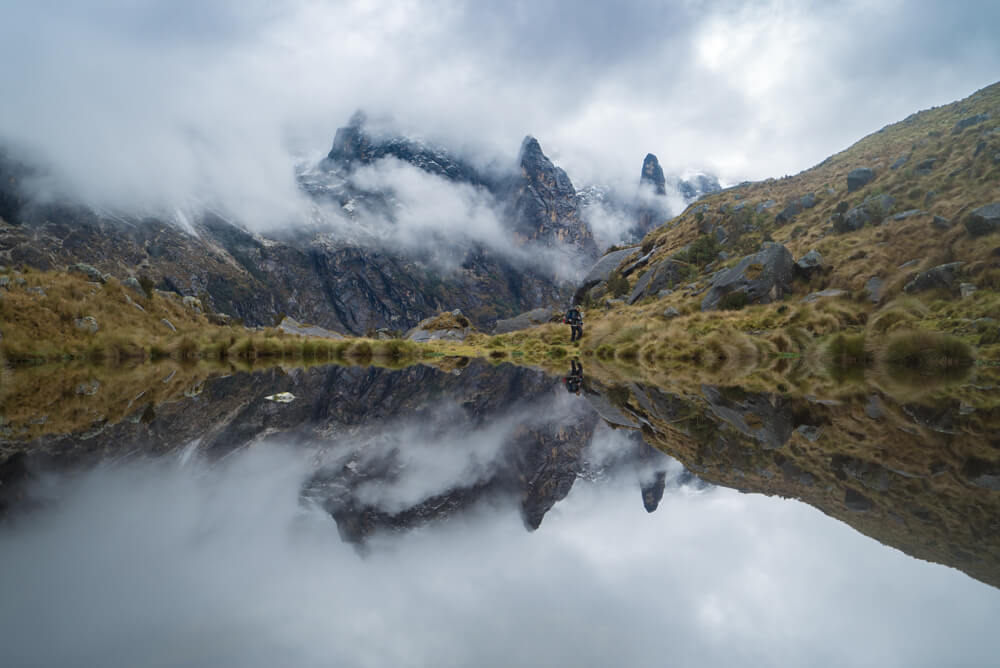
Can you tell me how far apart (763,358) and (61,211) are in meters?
115

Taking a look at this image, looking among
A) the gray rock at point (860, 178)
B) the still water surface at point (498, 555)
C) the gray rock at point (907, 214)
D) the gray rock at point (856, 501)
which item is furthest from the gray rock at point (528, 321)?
the gray rock at point (856, 501)

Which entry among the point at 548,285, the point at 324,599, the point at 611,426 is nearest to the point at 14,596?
the point at 324,599

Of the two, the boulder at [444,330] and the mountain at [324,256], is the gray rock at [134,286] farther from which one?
the mountain at [324,256]

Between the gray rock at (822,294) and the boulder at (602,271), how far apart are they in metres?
26.2

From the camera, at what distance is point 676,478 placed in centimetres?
326

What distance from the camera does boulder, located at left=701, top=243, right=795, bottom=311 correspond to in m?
22.3

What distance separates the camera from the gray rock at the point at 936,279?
14.5 m

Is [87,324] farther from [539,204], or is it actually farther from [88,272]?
[539,204]

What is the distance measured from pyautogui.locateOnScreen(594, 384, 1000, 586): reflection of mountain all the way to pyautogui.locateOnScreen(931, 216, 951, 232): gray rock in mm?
17538

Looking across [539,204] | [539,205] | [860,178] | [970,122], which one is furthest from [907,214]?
[539,204]

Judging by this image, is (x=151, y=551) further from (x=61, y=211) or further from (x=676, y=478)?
(x=61, y=211)

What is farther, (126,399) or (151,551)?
(126,399)

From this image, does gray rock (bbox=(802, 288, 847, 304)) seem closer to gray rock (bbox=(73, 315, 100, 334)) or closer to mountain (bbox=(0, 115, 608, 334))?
gray rock (bbox=(73, 315, 100, 334))

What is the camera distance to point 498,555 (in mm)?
2143
